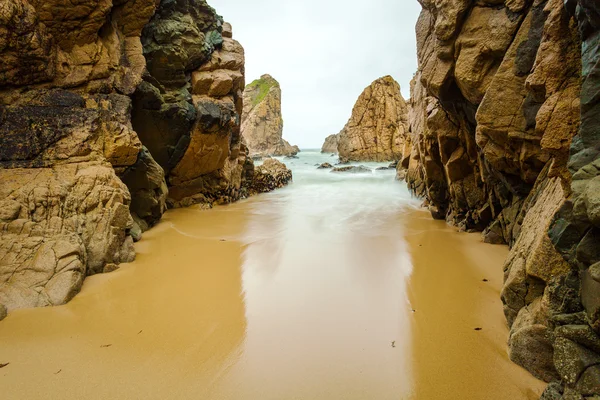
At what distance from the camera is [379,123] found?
136 feet

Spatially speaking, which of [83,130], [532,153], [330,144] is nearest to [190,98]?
[83,130]

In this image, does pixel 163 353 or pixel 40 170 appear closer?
pixel 163 353

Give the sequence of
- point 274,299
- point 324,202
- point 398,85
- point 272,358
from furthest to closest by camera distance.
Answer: point 398,85
point 324,202
point 274,299
point 272,358

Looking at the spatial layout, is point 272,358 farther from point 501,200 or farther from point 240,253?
point 501,200

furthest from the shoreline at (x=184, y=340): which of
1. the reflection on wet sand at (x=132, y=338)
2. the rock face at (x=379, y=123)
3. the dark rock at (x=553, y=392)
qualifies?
the rock face at (x=379, y=123)

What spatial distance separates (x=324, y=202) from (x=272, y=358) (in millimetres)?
10495

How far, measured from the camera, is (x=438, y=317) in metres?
3.44

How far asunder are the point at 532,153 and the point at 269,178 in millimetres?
13319

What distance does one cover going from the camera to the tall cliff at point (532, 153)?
197cm

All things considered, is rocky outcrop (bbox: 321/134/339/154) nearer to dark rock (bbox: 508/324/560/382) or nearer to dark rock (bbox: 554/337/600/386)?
dark rock (bbox: 508/324/560/382)

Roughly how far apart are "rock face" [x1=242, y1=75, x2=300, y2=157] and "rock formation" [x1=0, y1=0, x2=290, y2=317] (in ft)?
190

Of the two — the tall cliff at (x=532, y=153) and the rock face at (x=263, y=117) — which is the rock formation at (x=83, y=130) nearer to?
the tall cliff at (x=532, y=153)

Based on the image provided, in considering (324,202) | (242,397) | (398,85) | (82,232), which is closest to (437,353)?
(242,397)

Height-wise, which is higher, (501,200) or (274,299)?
(501,200)
